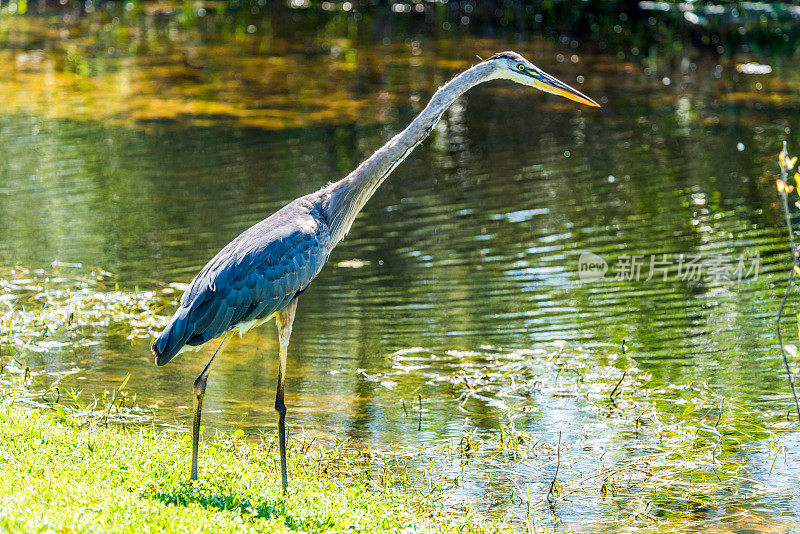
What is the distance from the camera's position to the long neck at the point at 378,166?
24.4ft

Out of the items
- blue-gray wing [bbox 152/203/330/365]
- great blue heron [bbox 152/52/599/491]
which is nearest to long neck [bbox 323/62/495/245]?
great blue heron [bbox 152/52/599/491]

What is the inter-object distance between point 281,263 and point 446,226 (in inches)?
283

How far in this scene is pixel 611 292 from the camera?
11336mm

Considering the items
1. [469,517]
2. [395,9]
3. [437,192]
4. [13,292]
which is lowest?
[469,517]

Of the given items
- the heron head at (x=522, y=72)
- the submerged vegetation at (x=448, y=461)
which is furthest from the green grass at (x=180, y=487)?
the heron head at (x=522, y=72)

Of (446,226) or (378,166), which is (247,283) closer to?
(378,166)

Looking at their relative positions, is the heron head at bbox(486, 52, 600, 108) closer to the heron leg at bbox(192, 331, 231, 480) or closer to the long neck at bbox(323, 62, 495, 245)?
the long neck at bbox(323, 62, 495, 245)

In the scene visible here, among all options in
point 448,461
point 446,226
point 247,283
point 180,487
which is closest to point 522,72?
point 247,283

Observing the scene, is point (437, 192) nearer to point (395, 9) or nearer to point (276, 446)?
point (276, 446)

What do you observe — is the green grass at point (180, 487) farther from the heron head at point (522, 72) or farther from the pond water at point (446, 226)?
the heron head at point (522, 72)

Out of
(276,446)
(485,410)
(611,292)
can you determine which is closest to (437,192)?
(611,292)

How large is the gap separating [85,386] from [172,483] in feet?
9.67

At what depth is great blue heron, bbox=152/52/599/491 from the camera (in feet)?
21.6

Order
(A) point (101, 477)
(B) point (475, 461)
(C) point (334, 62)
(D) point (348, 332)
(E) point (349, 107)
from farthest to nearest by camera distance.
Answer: (C) point (334, 62)
(E) point (349, 107)
(D) point (348, 332)
(B) point (475, 461)
(A) point (101, 477)
